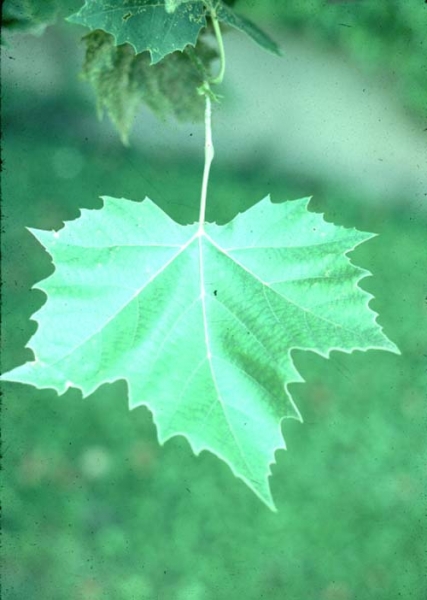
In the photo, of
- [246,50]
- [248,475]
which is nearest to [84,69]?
[248,475]

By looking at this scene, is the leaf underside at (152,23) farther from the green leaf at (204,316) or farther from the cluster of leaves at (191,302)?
the green leaf at (204,316)

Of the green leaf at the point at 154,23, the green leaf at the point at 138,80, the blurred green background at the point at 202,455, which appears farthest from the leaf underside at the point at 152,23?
the blurred green background at the point at 202,455

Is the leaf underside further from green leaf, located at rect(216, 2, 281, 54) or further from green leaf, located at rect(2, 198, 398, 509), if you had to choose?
green leaf, located at rect(2, 198, 398, 509)

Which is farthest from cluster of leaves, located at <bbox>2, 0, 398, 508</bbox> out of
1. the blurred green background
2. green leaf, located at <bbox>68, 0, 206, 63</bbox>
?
the blurred green background

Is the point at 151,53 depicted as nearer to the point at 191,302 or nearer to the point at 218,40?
the point at 218,40

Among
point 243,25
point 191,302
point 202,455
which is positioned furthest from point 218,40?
point 202,455
